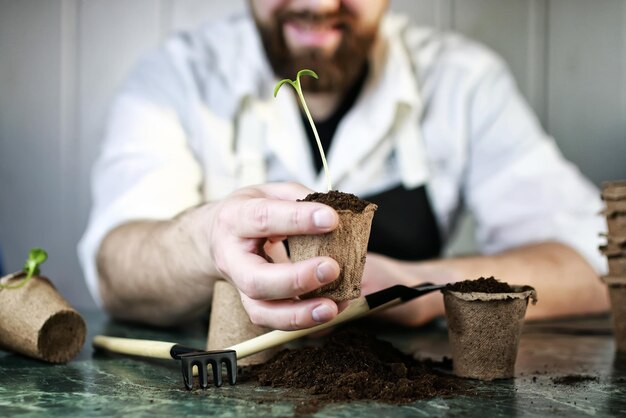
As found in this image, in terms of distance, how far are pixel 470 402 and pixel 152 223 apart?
1056 mm

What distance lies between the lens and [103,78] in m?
3.10

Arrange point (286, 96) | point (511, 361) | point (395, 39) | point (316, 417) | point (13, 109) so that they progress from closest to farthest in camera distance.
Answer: point (316, 417), point (511, 361), point (286, 96), point (395, 39), point (13, 109)

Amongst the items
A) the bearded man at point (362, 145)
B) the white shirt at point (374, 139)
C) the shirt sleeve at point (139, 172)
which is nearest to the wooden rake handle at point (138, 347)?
the bearded man at point (362, 145)

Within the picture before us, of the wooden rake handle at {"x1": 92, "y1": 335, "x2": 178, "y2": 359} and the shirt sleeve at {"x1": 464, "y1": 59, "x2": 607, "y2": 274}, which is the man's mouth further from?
the wooden rake handle at {"x1": 92, "y1": 335, "x2": 178, "y2": 359}

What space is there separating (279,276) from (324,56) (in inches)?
56.2

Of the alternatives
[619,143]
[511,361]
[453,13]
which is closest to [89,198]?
[453,13]

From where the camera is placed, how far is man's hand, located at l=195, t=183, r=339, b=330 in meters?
0.89

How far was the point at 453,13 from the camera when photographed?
10.4 feet

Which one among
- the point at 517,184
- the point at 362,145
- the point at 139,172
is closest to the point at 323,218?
the point at 139,172

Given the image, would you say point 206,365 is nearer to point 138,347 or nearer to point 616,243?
point 138,347

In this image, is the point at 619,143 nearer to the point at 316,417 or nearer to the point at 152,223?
the point at 152,223

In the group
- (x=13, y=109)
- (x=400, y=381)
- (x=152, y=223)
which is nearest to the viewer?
(x=400, y=381)

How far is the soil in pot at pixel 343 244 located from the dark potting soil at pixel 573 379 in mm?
345

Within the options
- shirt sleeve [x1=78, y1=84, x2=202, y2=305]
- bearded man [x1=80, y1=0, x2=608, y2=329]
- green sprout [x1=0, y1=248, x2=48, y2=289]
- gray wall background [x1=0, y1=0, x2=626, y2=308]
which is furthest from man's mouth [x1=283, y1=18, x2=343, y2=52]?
green sprout [x1=0, y1=248, x2=48, y2=289]
